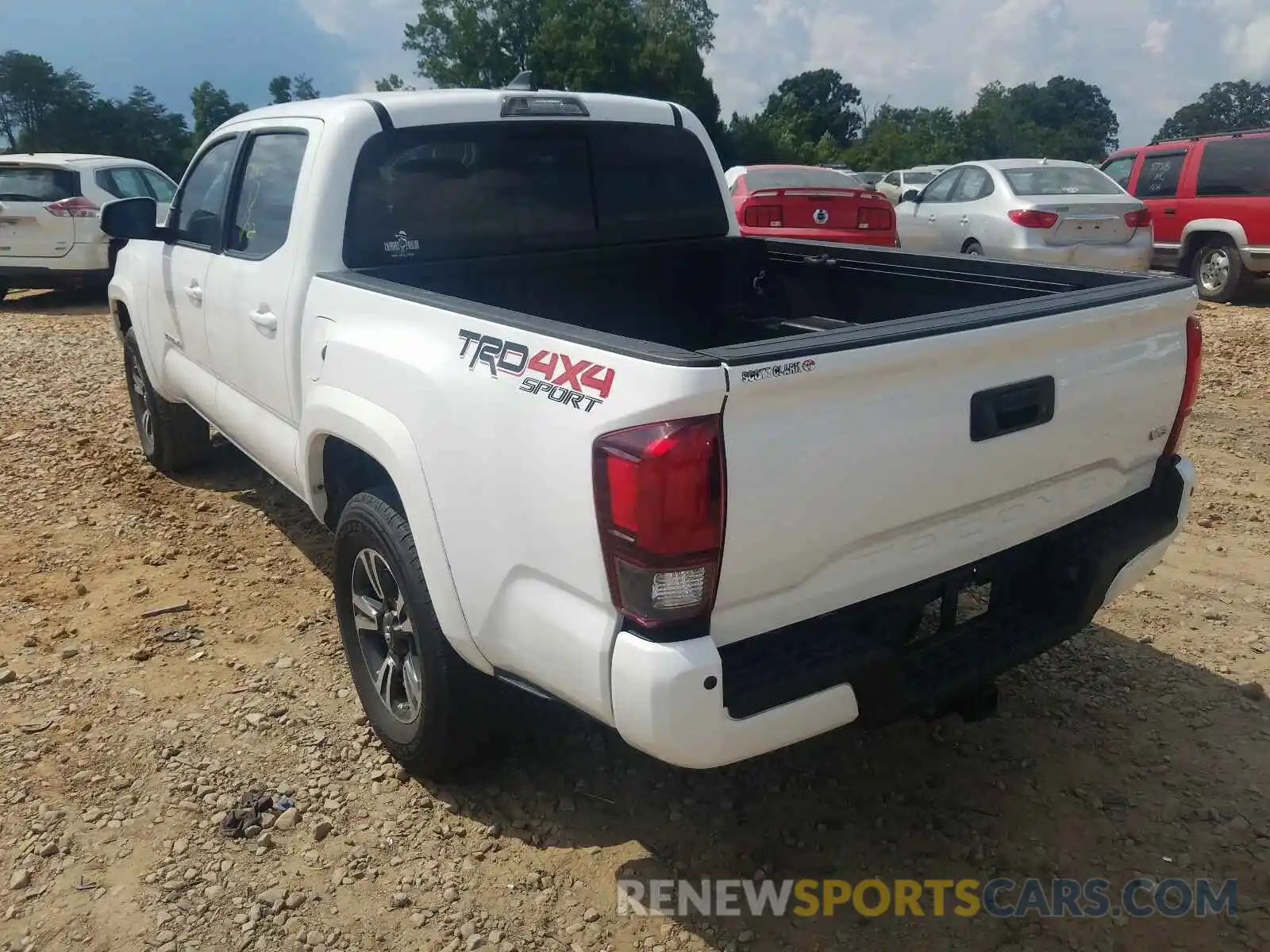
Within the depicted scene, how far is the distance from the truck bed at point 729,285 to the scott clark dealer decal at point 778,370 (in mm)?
931

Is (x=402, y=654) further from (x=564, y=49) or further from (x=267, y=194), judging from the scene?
(x=564, y=49)

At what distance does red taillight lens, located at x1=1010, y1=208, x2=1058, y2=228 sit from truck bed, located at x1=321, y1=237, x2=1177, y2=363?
7.06 metres

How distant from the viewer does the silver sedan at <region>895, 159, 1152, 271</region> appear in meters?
10.3

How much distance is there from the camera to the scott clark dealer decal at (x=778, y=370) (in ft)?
6.60

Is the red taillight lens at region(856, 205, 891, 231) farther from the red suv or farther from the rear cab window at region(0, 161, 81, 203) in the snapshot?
the rear cab window at region(0, 161, 81, 203)

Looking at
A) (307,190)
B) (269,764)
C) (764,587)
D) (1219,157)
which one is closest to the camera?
(764,587)

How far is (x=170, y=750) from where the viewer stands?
3.30 meters

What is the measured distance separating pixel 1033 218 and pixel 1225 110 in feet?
289

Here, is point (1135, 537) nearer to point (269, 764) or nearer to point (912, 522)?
point (912, 522)

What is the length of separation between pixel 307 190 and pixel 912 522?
2.27 meters

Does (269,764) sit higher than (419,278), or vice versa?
(419,278)

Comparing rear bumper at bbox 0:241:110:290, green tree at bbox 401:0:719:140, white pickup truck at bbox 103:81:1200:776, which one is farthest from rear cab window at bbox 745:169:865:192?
green tree at bbox 401:0:719:140

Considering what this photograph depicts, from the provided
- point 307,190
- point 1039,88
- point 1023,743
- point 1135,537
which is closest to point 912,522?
point 1135,537

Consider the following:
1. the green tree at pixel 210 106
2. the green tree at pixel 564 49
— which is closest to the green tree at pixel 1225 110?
the green tree at pixel 564 49
